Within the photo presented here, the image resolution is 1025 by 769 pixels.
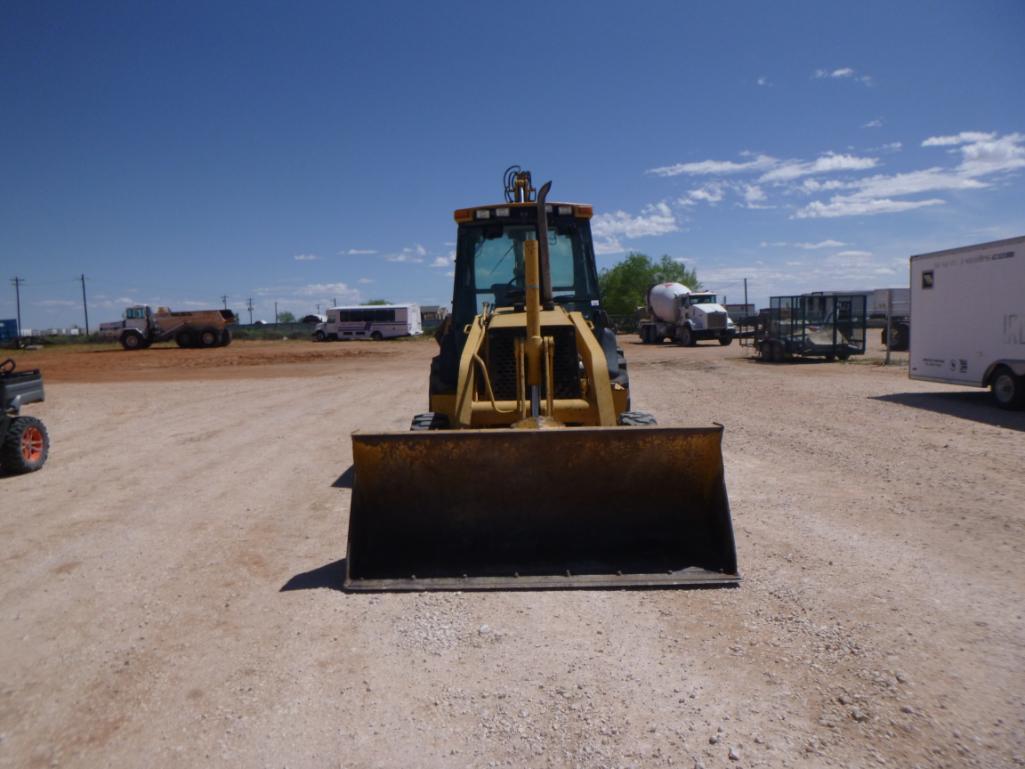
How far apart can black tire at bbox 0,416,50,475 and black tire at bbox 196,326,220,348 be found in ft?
113

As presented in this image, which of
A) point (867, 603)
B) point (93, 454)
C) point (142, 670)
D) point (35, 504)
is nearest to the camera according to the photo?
point (142, 670)

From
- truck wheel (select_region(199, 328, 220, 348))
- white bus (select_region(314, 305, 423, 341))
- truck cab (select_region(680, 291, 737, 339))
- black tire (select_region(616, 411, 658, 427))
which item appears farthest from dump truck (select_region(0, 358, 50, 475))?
white bus (select_region(314, 305, 423, 341))

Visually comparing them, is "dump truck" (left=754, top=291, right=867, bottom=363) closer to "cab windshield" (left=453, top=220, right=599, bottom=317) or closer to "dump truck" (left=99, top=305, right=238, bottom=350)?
"cab windshield" (left=453, top=220, right=599, bottom=317)

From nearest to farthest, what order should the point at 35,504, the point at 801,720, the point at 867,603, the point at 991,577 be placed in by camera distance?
the point at 801,720
the point at 867,603
the point at 991,577
the point at 35,504

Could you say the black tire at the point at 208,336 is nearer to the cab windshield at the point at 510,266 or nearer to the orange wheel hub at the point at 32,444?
the orange wheel hub at the point at 32,444

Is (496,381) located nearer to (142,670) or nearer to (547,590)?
(547,590)

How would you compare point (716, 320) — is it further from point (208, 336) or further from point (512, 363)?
point (512, 363)

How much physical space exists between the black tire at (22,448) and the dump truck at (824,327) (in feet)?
74.0

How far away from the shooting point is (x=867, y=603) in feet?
14.3

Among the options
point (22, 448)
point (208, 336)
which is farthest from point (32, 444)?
point (208, 336)

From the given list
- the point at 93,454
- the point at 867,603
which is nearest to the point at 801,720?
the point at 867,603

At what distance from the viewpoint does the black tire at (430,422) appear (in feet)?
22.5

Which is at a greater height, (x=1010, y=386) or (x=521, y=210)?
(x=521, y=210)

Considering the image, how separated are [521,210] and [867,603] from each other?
4.67m
